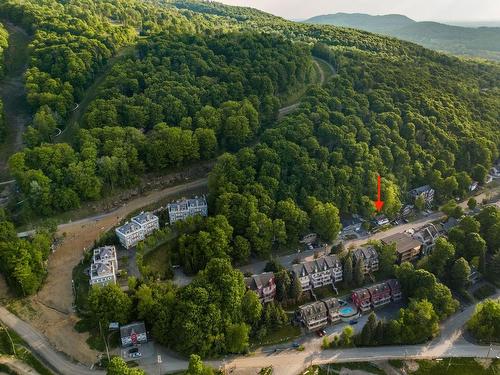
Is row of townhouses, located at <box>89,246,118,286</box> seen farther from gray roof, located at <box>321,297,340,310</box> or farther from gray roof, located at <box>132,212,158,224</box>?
gray roof, located at <box>321,297,340,310</box>

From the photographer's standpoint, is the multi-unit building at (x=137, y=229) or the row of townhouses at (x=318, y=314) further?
the multi-unit building at (x=137, y=229)

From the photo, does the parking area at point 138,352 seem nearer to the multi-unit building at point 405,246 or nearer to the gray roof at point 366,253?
the gray roof at point 366,253

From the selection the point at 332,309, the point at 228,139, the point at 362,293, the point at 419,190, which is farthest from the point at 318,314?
the point at 228,139

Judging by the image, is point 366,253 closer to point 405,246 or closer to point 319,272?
point 405,246

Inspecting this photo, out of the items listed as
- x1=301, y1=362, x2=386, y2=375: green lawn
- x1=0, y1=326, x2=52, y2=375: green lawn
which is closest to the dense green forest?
x1=0, y1=326, x2=52, y2=375: green lawn

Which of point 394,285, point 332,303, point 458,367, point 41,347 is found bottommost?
point 458,367

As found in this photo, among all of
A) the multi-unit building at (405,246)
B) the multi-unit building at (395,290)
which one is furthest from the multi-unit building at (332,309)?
the multi-unit building at (405,246)
